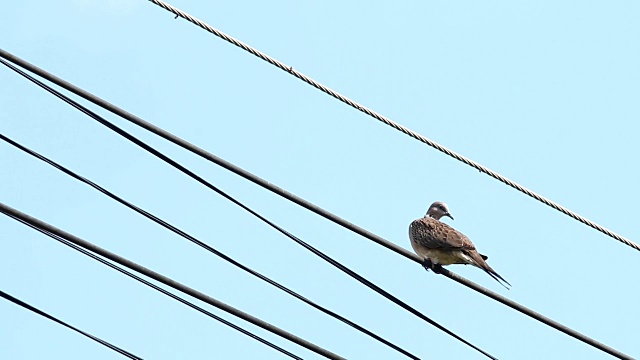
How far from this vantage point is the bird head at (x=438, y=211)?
13.7 metres

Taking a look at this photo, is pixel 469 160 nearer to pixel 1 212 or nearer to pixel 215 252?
pixel 215 252

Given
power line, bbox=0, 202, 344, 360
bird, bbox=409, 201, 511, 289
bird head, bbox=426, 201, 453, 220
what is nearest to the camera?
power line, bbox=0, 202, 344, 360

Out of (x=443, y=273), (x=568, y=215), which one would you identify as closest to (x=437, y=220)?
(x=443, y=273)

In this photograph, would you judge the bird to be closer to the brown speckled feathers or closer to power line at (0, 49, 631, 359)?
the brown speckled feathers

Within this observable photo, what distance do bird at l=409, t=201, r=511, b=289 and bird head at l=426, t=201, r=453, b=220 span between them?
23.5 inches

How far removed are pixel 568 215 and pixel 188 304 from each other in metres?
2.38

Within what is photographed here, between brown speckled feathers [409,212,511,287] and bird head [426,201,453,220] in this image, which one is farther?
bird head [426,201,453,220]

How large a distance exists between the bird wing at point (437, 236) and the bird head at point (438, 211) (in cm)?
56

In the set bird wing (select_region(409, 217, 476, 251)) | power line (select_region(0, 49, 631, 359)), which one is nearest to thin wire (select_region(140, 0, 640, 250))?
power line (select_region(0, 49, 631, 359))

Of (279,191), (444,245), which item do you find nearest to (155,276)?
(279,191)

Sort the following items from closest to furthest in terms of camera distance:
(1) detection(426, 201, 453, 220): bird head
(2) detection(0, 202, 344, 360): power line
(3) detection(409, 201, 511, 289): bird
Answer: (2) detection(0, 202, 344, 360): power line
(3) detection(409, 201, 511, 289): bird
(1) detection(426, 201, 453, 220): bird head

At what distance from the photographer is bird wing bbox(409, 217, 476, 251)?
11.9m

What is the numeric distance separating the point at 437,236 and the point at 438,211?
1.62 m

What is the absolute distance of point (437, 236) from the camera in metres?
12.2
